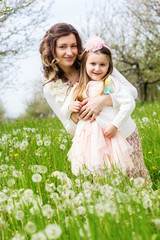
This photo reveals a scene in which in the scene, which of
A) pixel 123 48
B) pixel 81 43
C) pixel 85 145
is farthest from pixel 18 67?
pixel 123 48

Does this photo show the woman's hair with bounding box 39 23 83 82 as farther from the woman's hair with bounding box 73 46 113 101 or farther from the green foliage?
the green foliage

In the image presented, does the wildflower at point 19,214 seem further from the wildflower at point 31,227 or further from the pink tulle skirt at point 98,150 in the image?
the pink tulle skirt at point 98,150

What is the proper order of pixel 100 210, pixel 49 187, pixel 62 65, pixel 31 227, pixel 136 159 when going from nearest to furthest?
pixel 31 227 < pixel 100 210 < pixel 49 187 < pixel 136 159 < pixel 62 65

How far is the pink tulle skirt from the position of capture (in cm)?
261

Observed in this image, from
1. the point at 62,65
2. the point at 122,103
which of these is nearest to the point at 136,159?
the point at 122,103

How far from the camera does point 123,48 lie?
21.1 m

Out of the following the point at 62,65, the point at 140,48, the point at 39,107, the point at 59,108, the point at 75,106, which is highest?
the point at 39,107

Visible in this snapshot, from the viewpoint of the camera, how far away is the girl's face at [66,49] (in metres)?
3.13

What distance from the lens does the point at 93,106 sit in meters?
2.69

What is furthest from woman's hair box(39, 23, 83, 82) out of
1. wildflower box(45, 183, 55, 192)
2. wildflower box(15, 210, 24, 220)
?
wildflower box(15, 210, 24, 220)

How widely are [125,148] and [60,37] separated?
4.78 ft


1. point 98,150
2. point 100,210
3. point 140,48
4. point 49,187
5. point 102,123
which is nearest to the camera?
point 100,210

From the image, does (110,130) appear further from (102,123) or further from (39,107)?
(39,107)

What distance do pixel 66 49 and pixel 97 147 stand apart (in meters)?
1.22
